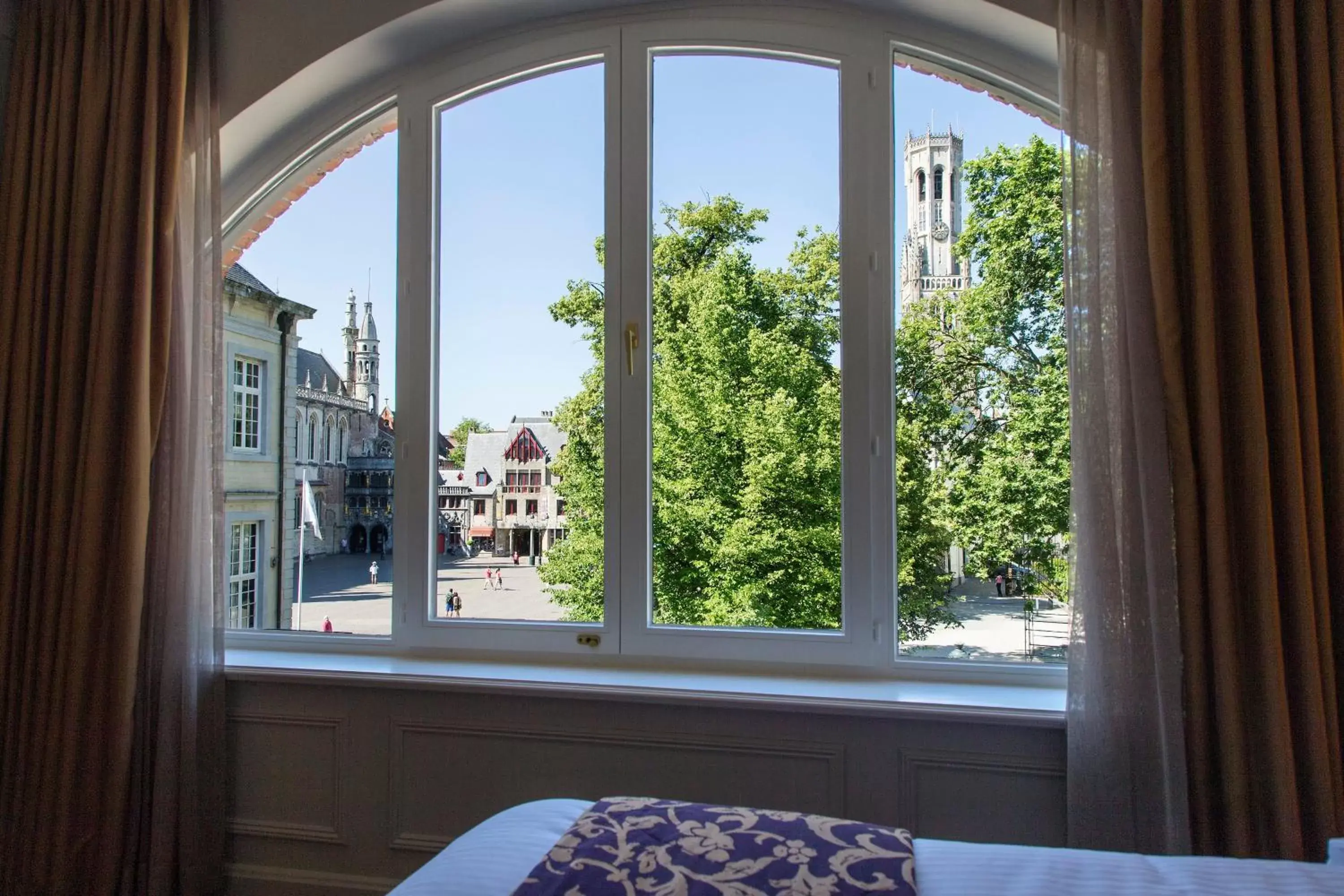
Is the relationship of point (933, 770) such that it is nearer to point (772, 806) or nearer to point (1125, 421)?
point (772, 806)

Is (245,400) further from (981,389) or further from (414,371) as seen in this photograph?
(981,389)

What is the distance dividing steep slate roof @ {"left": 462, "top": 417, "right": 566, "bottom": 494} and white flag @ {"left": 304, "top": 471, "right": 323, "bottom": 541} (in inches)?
21.5

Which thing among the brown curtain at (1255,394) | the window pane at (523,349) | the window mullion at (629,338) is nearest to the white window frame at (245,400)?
the window pane at (523,349)

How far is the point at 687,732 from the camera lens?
7.06 ft

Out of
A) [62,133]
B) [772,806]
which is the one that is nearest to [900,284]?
[772,806]

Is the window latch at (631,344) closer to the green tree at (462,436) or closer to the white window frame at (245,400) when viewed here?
the green tree at (462,436)

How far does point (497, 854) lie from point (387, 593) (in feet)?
5.36

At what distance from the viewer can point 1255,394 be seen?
1778mm

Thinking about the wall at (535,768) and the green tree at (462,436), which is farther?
the green tree at (462,436)

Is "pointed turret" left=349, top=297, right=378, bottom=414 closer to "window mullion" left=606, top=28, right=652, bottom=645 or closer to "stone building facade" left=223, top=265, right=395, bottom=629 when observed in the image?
"stone building facade" left=223, top=265, right=395, bottom=629

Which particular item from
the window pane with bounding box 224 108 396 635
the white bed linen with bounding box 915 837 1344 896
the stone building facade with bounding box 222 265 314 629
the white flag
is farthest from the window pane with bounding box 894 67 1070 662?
the stone building facade with bounding box 222 265 314 629

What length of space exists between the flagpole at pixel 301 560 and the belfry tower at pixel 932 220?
1.94m

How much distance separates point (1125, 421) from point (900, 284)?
73 cm

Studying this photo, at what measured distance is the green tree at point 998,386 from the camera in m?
2.29
